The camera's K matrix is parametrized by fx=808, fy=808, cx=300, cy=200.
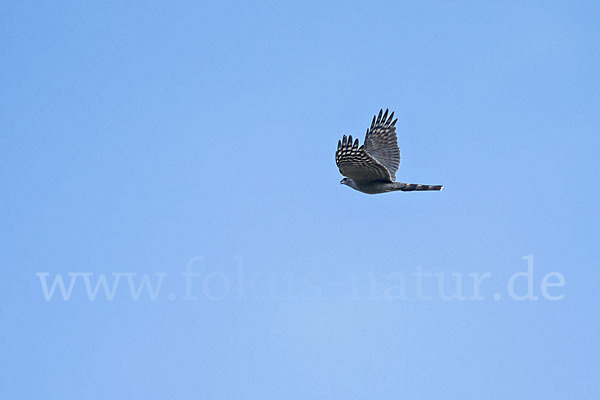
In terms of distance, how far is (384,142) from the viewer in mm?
24938

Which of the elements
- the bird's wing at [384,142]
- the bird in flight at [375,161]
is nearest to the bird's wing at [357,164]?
the bird in flight at [375,161]

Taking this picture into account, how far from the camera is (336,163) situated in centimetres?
2148

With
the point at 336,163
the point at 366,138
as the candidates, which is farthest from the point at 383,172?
the point at 366,138

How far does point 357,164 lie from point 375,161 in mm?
514

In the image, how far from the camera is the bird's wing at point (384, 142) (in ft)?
80.6

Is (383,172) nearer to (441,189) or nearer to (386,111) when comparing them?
(441,189)

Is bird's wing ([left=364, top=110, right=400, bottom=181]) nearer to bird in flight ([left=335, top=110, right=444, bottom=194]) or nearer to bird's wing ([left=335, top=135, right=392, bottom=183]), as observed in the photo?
bird in flight ([left=335, top=110, right=444, bottom=194])

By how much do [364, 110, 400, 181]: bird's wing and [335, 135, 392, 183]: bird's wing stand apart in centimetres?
220

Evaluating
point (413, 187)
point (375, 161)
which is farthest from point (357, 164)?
point (413, 187)

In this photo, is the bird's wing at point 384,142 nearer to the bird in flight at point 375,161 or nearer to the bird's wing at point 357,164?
the bird in flight at point 375,161

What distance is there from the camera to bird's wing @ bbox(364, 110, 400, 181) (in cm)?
2456

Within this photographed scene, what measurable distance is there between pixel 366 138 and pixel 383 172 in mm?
3131

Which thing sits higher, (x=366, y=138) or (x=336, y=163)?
(x=366, y=138)

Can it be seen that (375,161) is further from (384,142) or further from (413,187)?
(384,142)
